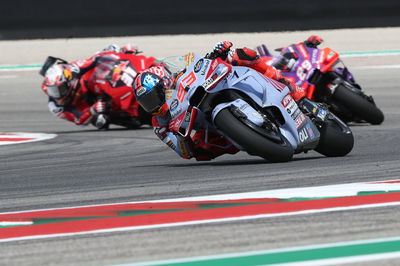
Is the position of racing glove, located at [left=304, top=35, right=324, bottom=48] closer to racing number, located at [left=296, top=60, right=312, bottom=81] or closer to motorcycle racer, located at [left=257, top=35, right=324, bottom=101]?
motorcycle racer, located at [left=257, top=35, right=324, bottom=101]

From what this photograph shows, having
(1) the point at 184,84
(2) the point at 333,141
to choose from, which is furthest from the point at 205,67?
(2) the point at 333,141

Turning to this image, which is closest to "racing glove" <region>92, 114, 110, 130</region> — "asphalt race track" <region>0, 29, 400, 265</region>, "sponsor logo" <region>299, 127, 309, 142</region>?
"asphalt race track" <region>0, 29, 400, 265</region>

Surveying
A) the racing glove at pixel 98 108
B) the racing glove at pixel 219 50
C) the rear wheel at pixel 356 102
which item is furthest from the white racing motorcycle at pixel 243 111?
A: the racing glove at pixel 98 108

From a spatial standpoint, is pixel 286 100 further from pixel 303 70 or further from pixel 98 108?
pixel 98 108

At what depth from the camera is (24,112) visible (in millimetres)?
18062

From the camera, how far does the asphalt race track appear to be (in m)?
5.04

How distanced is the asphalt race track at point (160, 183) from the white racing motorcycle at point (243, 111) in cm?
20

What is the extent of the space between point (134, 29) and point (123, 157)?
14.4 meters

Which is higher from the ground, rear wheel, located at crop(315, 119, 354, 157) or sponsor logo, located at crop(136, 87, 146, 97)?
sponsor logo, located at crop(136, 87, 146, 97)

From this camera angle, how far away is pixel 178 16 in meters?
25.0

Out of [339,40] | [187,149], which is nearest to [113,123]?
[187,149]

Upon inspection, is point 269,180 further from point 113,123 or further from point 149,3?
point 149,3

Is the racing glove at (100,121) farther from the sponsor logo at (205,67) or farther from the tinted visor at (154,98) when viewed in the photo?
the sponsor logo at (205,67)

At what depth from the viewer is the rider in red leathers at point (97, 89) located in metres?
14.7
